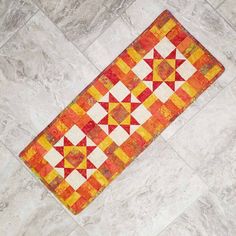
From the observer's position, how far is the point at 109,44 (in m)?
1.90

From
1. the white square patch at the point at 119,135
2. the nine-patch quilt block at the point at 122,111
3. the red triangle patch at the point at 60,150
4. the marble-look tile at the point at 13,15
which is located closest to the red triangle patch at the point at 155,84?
the nine-patch quilt block at the point at 122,111

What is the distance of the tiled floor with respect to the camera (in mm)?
1901

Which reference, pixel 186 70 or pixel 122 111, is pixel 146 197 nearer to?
pixel 122 111

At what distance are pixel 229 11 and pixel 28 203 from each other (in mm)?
1214

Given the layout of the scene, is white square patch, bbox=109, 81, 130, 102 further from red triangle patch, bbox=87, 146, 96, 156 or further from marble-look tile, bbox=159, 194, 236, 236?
marble-look tile, bbox=159, 194, 236, 236

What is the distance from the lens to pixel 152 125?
1905mm

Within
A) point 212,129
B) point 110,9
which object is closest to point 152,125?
point 212,129

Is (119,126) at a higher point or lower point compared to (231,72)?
higher

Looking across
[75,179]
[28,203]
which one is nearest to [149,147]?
[75,179]

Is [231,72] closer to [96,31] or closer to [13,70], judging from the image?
[96,31]

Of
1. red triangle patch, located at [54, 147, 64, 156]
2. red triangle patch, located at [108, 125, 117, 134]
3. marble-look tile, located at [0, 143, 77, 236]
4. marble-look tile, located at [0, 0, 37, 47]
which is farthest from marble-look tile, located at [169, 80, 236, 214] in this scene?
marble-look tile, located at [0, 0, 37, 47]

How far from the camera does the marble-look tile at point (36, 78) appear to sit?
1908 mm

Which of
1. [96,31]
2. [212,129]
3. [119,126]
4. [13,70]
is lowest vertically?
[212,129]

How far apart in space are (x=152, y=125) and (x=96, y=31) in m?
0.48
